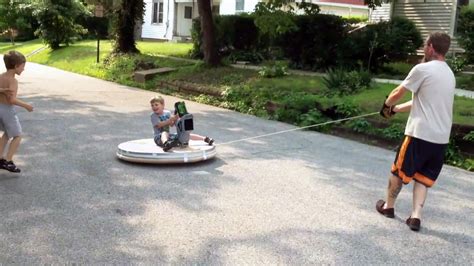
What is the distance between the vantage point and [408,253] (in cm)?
454

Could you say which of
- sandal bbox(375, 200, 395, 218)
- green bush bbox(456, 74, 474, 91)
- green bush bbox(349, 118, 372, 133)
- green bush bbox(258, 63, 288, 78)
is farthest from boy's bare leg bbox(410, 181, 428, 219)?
green bush bbox(258, 63, 288, 78)

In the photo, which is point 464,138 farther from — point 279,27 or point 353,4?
point 353,4

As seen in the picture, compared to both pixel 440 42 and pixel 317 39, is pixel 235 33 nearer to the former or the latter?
pixel 317 39

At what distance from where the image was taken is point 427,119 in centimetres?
507

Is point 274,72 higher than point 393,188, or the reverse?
point 274,72

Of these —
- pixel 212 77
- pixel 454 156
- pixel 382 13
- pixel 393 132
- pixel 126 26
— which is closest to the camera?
pixel 454 156

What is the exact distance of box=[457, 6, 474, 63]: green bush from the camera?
13.1 m

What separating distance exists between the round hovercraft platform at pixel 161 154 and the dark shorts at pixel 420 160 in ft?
9.00

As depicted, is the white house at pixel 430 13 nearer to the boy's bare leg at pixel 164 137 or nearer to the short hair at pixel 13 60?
the boy's bare leg at pixel 164 137

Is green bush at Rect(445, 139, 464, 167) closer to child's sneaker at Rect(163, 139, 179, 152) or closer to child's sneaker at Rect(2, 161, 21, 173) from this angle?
child's sneaker at Rect(163, 139, 179, 152)

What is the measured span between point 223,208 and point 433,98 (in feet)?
7.43

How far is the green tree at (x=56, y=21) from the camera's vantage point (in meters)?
28.4

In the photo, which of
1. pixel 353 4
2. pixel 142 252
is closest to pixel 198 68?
pixel 142 252

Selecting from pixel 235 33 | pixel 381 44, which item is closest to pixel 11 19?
pixel 235 33
